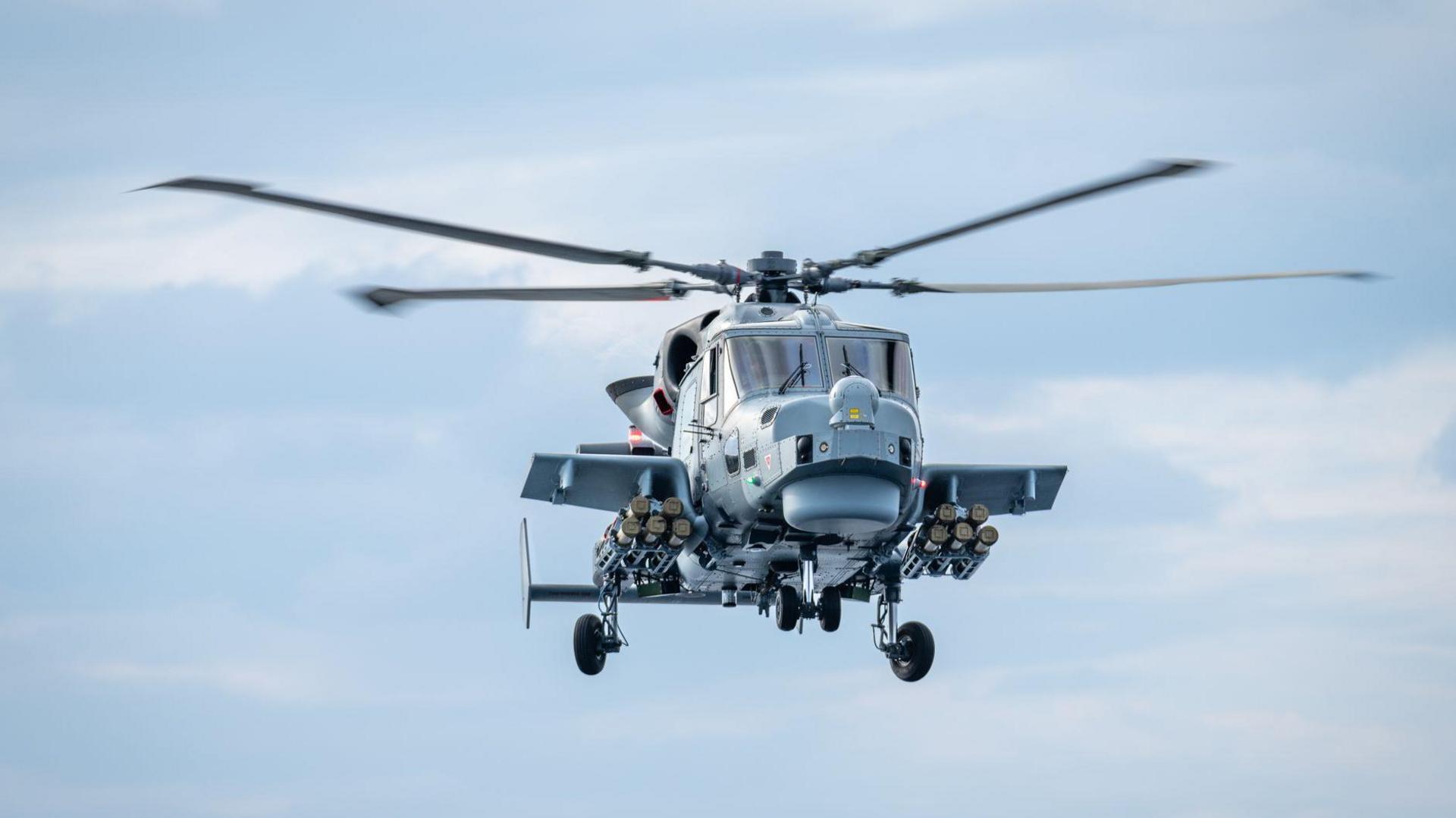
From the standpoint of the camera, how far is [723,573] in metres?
36.7

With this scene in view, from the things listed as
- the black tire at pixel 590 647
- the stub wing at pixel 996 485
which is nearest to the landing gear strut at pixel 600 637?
the black tire at pixel 590 647

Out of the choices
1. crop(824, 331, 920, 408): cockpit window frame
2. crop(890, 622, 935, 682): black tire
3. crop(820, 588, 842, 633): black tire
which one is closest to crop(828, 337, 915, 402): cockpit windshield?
crop(824, 331, 920, 408): cockpit window frame

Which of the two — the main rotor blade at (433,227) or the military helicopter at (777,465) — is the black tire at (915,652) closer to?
the military helicopter at (777,465)

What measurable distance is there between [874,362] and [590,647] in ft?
26.0

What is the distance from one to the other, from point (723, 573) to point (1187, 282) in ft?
31.4

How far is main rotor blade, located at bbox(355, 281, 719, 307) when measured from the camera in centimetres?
3238

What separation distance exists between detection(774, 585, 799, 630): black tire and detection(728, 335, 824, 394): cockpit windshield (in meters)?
3.51

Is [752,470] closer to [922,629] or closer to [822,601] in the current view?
[822,601]

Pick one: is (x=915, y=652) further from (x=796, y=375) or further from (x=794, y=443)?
(x=794, y=443)

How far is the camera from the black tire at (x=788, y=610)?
114 feet

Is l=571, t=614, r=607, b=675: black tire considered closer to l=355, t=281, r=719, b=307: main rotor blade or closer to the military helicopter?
the military helicopter

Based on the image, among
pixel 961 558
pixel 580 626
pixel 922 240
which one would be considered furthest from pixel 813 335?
pixel 580 626

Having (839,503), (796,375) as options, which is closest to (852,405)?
(839,503)

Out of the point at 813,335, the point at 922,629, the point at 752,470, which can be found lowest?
the point at 922,629
